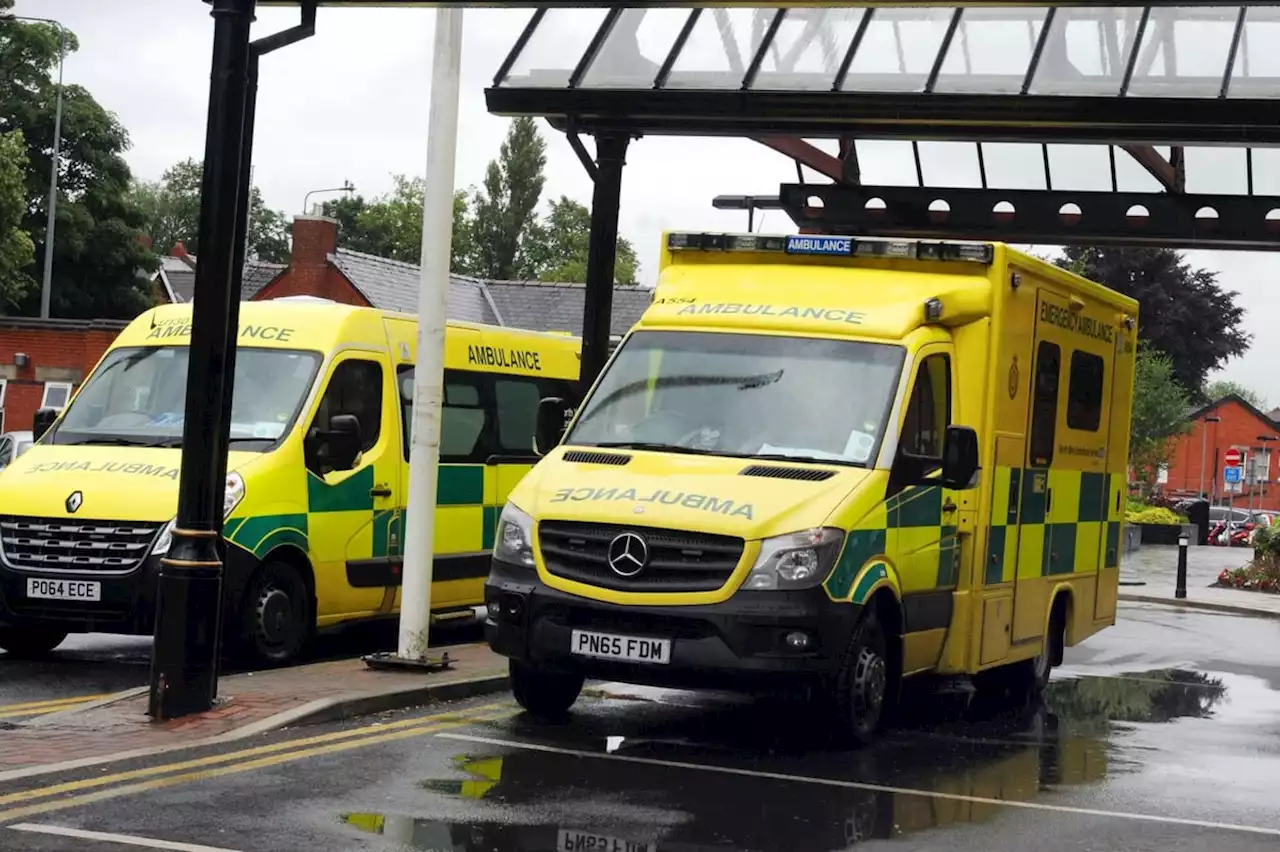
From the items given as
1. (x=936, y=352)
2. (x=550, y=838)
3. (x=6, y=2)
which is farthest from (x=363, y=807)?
(x=6, y=2)

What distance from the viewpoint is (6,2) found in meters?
59.9

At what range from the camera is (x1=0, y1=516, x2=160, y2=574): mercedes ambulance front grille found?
11.9m

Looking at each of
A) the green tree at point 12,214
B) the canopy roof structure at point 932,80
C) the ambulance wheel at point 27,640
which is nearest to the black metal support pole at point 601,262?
the canopy roof structure at point 932,80

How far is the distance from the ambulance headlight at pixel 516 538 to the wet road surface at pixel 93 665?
8.20ft

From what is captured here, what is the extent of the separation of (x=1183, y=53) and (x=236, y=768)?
11.0 m

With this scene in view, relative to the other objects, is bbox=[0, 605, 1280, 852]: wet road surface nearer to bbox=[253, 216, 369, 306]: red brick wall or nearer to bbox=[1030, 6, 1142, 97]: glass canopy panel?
bbox=[1030, 6, 1142, 97]: glass canopy panel

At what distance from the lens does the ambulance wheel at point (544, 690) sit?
34.4ft

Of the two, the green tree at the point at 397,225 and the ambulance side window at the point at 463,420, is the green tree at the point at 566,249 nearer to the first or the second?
the green tree at the point at 397,225

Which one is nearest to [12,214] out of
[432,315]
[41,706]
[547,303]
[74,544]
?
[547,303]

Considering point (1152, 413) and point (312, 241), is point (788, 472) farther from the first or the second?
point (1152, 413)

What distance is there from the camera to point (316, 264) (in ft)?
176

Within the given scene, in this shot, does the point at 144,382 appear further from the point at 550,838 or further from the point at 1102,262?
the point at 1102,262

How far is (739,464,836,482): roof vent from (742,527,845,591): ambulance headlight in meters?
0.48

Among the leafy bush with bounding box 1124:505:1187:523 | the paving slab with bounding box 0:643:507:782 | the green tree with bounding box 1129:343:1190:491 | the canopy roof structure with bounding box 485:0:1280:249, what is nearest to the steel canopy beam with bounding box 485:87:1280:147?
the canopy roof structure with bounding box 485:0:1280:249
